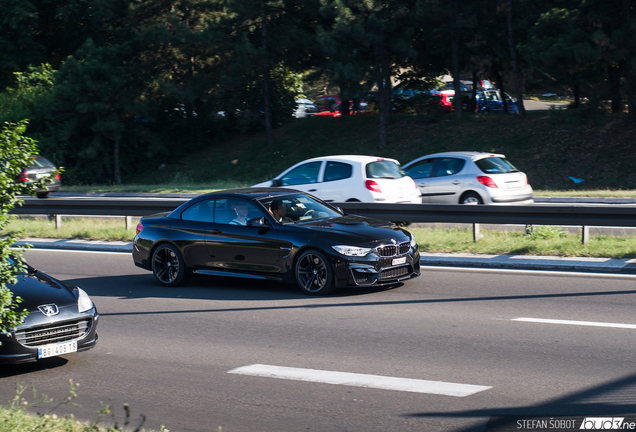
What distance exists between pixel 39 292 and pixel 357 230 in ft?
14.4

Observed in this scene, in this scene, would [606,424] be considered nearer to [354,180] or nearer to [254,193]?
[254,193]

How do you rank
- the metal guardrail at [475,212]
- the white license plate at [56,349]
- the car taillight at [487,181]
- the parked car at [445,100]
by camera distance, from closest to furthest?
the white license plate at [56,349], the metal guardrail at [475,212], the car taillight at [487,181], the parked car at [445,100]

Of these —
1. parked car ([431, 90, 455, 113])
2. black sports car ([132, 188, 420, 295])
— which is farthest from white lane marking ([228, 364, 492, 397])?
parked car ([431, 90, 455, 113])

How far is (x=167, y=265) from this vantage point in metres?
10.9

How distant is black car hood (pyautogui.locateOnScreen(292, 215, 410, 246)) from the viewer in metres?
9.35

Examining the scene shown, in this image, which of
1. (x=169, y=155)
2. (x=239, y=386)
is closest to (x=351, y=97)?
(x=169, y=155)

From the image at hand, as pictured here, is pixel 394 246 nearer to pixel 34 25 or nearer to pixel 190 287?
pixel 190 287

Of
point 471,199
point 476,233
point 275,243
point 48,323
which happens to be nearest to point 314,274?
point 275,243

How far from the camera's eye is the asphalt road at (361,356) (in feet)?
17.3

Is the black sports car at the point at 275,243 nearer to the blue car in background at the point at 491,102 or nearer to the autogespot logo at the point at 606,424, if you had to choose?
the autogespot logo at the point at 606,424

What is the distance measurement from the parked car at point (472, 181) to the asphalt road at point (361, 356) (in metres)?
5.84

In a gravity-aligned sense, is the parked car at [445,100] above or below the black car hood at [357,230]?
above

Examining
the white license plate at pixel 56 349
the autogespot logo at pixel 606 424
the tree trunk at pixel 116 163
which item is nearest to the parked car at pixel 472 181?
the white license plate at pixel 56 349

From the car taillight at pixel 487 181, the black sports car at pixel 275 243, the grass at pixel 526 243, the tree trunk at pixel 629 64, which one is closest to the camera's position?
the black sports car at pixel 275 243
